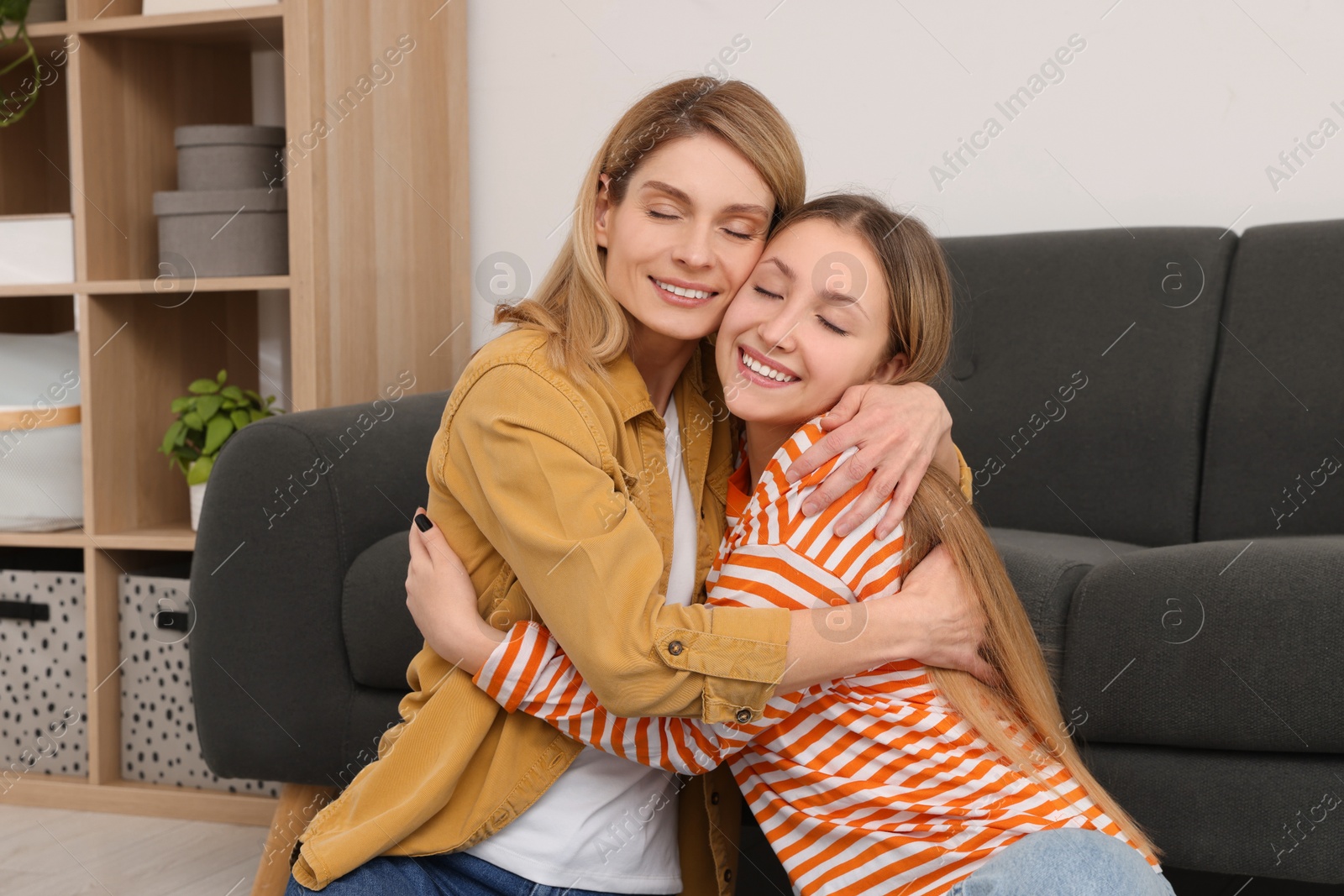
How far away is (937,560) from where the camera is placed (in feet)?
3.05

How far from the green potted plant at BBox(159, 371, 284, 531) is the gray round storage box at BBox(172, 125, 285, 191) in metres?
0.34

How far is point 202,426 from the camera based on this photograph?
1.99 meters

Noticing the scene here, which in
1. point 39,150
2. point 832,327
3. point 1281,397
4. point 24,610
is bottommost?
point 24,610

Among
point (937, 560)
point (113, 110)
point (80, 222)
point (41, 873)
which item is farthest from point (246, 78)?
point (937, 560)

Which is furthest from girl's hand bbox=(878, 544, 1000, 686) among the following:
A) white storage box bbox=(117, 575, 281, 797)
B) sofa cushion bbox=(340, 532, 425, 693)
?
white storage box bbox=(117, 575, 281, 797)

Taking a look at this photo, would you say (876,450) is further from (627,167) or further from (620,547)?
(627,167)

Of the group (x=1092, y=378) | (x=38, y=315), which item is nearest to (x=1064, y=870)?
(x=1092, y=378)

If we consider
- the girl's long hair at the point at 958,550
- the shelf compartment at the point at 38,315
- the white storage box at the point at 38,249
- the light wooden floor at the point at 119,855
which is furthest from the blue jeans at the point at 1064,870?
the shelf compartment at the point at 38,315

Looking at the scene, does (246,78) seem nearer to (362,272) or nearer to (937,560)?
(362,272)

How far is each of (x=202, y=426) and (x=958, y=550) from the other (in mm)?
1474

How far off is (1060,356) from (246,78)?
5.52 feet

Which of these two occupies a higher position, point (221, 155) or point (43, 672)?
point (221, 155)

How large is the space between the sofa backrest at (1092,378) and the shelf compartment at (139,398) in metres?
1.31

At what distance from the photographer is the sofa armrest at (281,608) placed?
140cm
